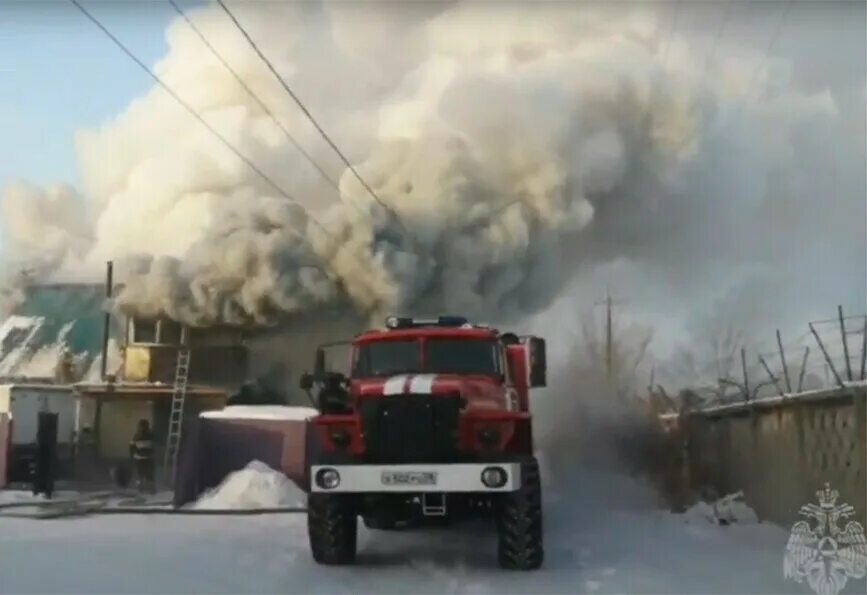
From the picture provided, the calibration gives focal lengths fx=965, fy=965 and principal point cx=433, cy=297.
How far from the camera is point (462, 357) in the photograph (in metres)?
4.64

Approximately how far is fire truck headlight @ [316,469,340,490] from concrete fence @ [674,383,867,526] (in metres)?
1.72

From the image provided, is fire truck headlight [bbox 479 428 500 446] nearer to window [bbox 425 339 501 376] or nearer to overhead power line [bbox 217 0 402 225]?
window [bbox 425 339 501 376]

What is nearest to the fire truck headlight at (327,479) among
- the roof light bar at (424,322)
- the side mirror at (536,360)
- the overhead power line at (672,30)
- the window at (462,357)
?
the window at (462,357)

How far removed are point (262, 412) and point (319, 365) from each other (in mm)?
363

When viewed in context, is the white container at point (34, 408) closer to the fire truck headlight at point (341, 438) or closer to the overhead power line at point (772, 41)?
the fire truck headlight at point (341, 438)

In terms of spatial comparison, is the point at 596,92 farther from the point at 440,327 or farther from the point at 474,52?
the point at 440,327

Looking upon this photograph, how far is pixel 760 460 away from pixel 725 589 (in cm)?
67

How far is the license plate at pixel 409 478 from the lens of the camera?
4102mm

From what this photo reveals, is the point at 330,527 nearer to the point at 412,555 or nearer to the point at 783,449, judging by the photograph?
the point at 412,555

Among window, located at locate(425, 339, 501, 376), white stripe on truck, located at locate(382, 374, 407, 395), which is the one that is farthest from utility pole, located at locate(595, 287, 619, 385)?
white stripe on truck, located at locate(382, 374, 407, 395)

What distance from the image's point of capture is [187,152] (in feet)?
15.8

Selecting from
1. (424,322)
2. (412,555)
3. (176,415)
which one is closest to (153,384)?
(176,415)

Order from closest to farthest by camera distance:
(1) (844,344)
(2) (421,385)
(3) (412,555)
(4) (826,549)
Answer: (2) (421,385), (3) (412,555), (4) (826,549), (1) (844,344)

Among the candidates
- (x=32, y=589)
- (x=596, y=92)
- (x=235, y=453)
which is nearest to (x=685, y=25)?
(x=596, y=92)
